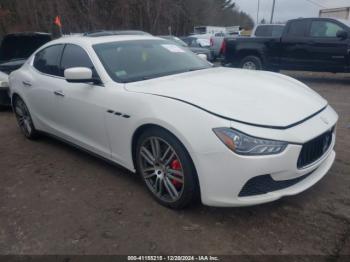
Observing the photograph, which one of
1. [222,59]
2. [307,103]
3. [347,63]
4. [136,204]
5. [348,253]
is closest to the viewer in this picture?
[348,253]

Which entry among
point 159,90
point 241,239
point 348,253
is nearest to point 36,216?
point 159,90

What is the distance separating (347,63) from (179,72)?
6939 mm

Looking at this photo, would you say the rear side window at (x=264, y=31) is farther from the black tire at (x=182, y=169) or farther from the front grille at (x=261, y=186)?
the front grille at (x=261, y=186)

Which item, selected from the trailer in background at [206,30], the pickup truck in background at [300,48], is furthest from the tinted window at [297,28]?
the trailer in background at [206,30]

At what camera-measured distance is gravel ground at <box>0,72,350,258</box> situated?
8.32 ft

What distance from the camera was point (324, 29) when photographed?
9.15 m

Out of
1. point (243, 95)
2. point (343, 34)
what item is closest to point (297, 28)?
point (343, 34)

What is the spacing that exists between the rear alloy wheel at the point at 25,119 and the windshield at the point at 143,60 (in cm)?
198

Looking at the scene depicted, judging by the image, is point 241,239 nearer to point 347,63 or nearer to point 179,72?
point 179,72

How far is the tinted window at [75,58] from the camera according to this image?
12.0 feet

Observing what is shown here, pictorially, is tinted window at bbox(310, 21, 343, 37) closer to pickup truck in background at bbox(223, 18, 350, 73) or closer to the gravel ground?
pickup truck in background at bbox(223, 18, 350, 73)

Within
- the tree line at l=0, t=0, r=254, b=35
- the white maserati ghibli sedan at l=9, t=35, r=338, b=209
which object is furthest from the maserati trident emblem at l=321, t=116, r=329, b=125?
the tree line at l=0, t=0, r=254, b=35

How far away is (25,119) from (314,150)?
4.18m

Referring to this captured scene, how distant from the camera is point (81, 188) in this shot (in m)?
3.54
